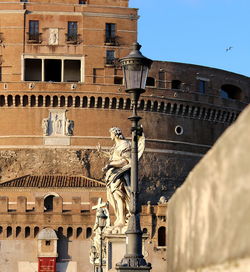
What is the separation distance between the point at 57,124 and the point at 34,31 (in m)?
5.78

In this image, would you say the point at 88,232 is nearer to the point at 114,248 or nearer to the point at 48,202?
the point at 48,202

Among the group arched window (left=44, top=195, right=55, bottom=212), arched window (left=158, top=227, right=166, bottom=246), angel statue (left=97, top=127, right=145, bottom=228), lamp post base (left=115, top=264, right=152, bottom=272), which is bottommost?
lamp post base (left=115, top=264, right=152, bottom=272)

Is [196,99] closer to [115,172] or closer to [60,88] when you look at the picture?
[60,88]

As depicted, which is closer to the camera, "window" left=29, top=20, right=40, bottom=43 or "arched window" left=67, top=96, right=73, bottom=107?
"arched window" left=67, top=96, right=73, bottom=107

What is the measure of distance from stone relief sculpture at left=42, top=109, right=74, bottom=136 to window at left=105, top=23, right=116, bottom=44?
5.05m

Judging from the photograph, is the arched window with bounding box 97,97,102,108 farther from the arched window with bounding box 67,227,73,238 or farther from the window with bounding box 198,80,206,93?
the arched window with bounding box 67,227,73,238

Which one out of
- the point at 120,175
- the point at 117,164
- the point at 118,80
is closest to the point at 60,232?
the point at 118,80

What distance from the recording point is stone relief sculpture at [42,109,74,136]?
55.1 metres

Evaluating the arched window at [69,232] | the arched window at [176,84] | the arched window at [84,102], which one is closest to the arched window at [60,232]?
the arched window at [69,232]

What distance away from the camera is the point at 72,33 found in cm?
5631

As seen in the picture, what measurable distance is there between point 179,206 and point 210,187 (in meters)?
0.43

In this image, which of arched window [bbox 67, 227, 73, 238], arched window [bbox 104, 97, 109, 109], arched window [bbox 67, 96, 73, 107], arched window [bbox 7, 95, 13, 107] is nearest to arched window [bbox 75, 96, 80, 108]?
arched window [bbox 67, 96, 73, 107]

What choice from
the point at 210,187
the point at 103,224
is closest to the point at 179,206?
the point at 210,187

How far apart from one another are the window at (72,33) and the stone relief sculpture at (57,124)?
170 inches
